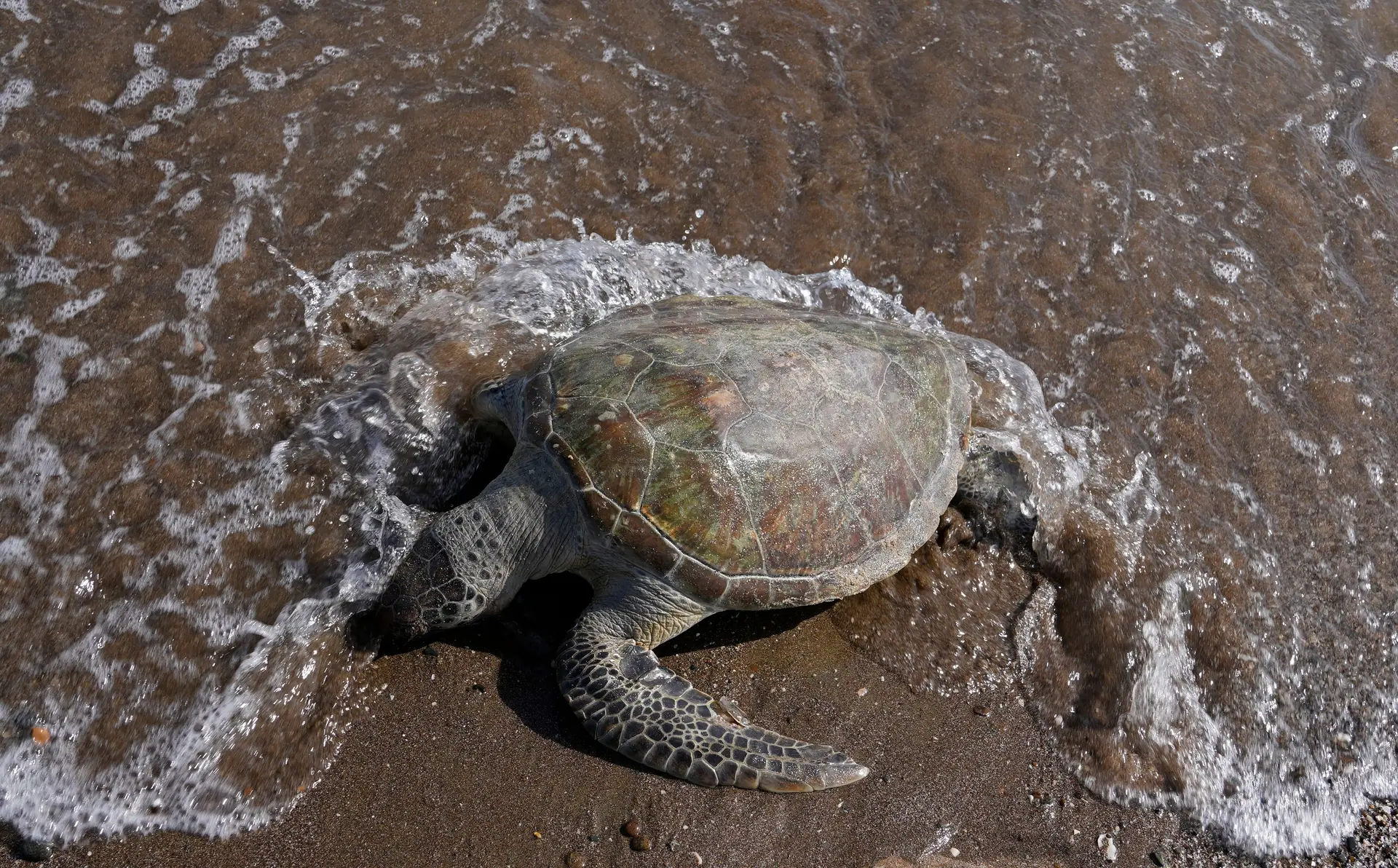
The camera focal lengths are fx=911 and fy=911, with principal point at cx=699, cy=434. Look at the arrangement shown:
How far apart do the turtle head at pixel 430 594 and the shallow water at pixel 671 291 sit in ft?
0.87

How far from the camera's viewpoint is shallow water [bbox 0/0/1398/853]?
11.1ft

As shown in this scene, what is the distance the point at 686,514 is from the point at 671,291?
175 centimetres

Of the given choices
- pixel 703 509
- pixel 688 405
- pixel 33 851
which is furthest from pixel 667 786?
pixel 33 851

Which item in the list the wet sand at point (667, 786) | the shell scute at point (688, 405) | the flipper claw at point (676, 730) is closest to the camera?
the wet sand at point (667, 786)

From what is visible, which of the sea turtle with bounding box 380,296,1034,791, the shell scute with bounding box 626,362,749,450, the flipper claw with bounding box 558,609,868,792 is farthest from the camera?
the shell scute with bounding box 626,362,749,450

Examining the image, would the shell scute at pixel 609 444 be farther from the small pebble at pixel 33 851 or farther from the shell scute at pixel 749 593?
the small pebble at pixel 33 851

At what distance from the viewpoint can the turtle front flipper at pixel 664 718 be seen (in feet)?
10.0

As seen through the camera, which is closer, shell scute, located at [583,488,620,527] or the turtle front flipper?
the turtle front flipper

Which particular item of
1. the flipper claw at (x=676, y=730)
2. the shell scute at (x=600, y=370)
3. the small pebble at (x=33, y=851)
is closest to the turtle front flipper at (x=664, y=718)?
the flipper claw at (x=676, y=730)

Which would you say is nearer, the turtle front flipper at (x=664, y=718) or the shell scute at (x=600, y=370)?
the turtle front flipper at (x=664, y=718)

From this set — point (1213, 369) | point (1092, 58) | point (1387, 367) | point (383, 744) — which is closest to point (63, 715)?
point (383, 744)

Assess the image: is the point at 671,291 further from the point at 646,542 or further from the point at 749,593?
the point at 749,593

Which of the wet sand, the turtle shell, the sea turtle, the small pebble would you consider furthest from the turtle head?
the small pebble

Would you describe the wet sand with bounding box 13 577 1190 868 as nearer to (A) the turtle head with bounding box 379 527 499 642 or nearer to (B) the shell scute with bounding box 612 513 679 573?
(A) the turtle head with bounding box 379 527 499 642
